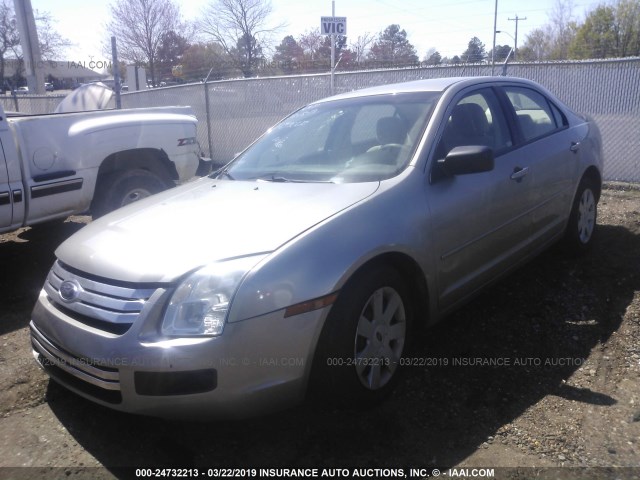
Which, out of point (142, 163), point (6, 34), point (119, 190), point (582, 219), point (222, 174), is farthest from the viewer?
point (6, 34)

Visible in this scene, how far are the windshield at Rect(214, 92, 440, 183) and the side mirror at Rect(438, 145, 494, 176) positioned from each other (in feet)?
0.79

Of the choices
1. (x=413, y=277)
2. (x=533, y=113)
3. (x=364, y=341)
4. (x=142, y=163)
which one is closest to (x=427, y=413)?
(x=364, y=341)

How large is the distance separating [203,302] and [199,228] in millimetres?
540

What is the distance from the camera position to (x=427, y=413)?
2.96m

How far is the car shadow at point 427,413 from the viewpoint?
2.67 metres

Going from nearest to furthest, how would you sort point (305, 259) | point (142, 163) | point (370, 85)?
point (305, 259) → point (142, 163) → point (370, 85)

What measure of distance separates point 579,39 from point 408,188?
41.7 m

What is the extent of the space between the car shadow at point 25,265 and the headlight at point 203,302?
2.42m

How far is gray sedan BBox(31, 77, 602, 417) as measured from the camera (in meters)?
2.44

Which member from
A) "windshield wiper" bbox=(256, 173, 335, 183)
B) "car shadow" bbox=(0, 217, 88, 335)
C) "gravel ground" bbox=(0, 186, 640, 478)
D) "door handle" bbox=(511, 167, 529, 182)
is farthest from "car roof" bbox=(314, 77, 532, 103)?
"car shadow" bbox=(0, 217, 88, 335)

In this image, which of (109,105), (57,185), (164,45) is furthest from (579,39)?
(57,185)

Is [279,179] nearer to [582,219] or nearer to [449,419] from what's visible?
[449,419]

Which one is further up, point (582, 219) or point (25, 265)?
point (582, 219)

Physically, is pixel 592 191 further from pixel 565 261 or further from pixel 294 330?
pixel 294 330
